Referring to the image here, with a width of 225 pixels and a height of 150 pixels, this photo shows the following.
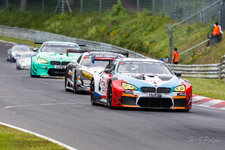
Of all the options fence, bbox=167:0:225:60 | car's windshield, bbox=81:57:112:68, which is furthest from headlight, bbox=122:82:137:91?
fence, bbox=167:0:225:60

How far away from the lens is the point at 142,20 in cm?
5106

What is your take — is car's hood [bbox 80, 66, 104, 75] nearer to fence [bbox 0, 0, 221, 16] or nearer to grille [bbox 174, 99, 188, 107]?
grille [bbox 174, 99, 188, 107]

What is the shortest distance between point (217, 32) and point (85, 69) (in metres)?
16.5

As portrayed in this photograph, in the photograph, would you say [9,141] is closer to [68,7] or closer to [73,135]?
[73,135]

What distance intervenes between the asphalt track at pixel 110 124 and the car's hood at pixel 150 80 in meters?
0.64

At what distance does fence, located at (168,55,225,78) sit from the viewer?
27.5 meters

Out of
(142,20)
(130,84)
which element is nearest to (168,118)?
(130,84)

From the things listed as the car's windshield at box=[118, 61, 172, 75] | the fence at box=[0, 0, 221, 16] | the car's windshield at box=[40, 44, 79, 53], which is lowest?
the car's windshield at box=[118, 61, 172, 75]

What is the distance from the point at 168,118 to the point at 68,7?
53.8 m

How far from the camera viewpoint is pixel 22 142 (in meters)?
9.12

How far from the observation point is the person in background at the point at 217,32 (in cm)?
3366

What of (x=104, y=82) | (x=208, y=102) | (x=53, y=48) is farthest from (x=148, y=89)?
(x=53, y=48)

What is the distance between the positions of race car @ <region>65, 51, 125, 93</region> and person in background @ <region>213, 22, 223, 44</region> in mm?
14330

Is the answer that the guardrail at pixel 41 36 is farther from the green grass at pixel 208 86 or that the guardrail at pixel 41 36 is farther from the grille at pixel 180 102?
the grille at pixel 180 102
